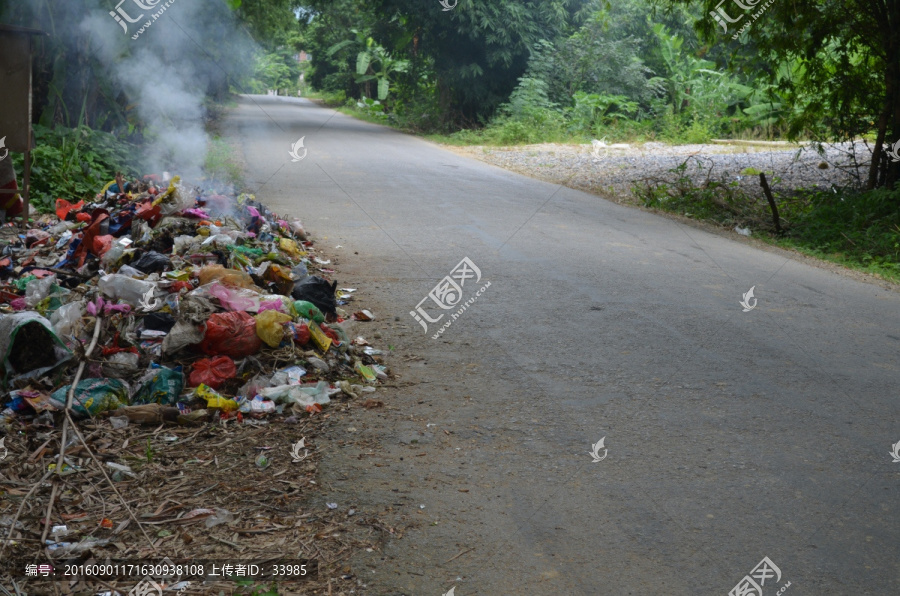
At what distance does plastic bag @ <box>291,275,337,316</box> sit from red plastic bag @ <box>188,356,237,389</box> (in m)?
1.24

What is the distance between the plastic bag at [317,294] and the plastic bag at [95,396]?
5.56ft

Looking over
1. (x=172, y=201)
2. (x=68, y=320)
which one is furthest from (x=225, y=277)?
(x=172, y=201)

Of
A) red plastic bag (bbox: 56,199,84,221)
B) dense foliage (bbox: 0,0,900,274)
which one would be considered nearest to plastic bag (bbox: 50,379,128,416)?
red plastic bag (bbox: 56,199,84,221)

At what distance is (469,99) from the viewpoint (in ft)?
89.2

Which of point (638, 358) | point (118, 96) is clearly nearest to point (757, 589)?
point (638, 358)

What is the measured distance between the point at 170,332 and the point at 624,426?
2779 millimetres

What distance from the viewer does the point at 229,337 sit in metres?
4.99

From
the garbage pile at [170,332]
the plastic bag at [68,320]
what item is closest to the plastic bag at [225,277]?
the garbage pile at [170,332]

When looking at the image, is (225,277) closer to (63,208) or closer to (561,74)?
(63,208)

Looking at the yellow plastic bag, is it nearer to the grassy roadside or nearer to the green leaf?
the grassy roadside

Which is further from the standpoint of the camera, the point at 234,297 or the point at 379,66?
the point at 379,66

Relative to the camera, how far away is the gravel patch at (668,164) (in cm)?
1430

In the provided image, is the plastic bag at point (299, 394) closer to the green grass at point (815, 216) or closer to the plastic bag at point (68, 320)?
the plastic bag at point (68, 320)

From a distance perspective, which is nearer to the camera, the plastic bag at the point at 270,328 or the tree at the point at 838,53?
the plastic bag at the point at 270,328
